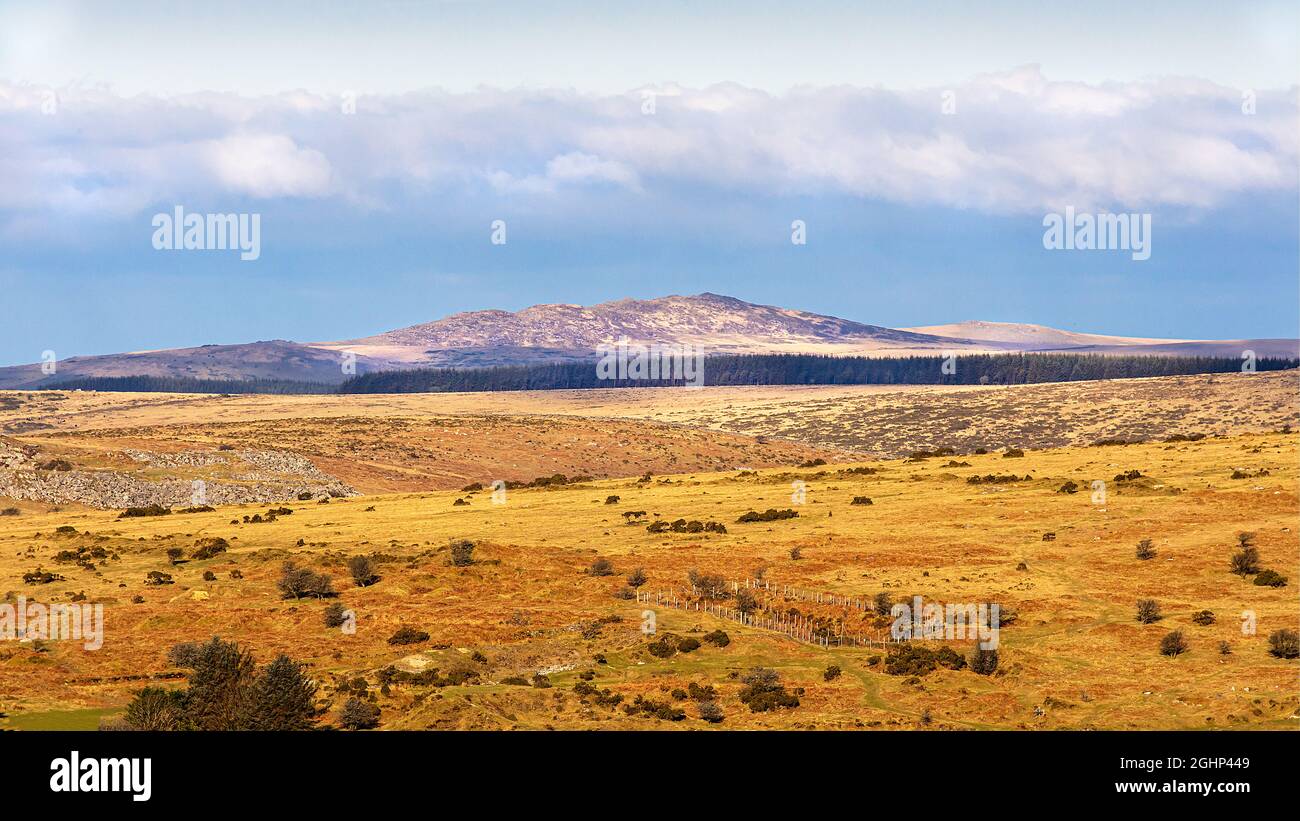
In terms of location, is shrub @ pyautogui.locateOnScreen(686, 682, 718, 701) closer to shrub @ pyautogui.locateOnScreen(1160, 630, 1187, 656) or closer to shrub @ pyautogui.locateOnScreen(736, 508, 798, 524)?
shrub @ pyautogui.locateOnScreen(1160, 630, 1187, 656)

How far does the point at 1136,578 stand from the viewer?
5519cm

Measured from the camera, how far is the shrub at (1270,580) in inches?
2064

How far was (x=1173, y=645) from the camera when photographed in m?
44.4

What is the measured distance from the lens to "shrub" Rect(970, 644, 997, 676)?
143ft

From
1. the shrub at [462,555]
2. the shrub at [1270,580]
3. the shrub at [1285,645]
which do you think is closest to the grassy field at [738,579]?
the shrub at [462,555]

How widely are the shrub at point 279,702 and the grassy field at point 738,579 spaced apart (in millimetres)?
3169

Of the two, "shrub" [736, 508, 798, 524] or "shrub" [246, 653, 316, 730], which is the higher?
"shrub" [736, 508, 798, 524]

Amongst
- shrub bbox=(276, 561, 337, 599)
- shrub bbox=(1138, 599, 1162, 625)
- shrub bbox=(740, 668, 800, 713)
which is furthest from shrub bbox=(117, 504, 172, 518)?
shrub bbox=(1138, 599, 1162, 625)

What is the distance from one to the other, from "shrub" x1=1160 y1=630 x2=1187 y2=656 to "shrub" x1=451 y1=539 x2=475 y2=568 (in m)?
29.3

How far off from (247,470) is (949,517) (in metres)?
64.5

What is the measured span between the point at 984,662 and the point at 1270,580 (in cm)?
1636
